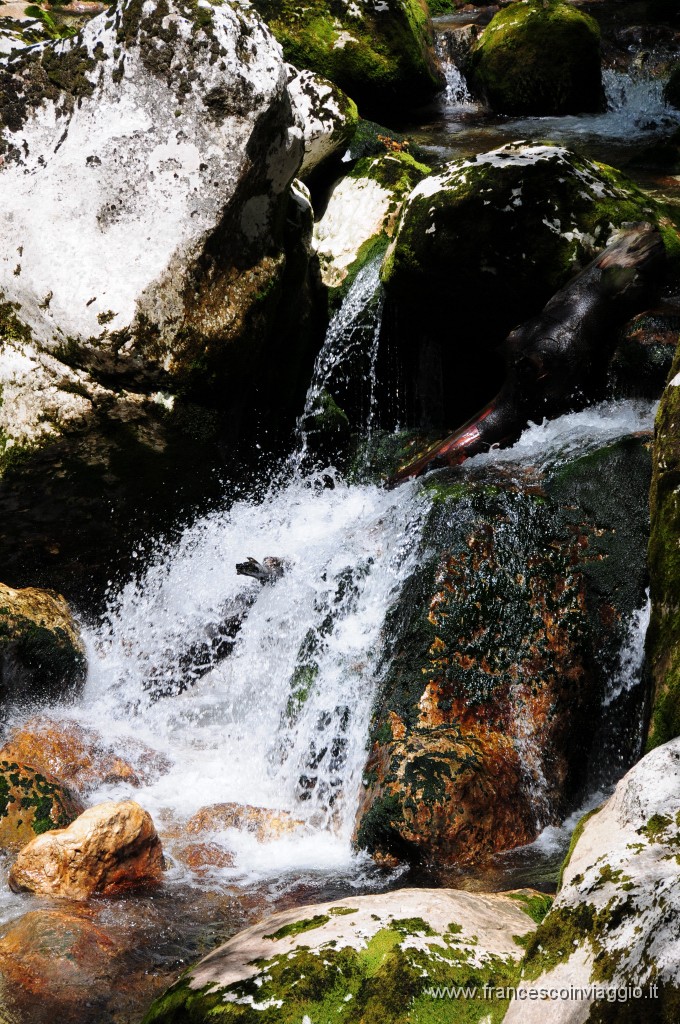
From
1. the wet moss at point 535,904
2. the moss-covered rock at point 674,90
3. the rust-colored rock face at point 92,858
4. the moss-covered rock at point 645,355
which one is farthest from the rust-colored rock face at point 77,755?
the moss-covered rock at point 674,90

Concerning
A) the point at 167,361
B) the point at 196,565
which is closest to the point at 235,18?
the point at 167,361

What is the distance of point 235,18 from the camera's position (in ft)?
17.7

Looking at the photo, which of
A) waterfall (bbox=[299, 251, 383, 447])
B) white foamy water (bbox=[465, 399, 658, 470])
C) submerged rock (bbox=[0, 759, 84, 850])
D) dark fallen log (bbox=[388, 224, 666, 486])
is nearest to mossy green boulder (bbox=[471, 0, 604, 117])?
waterfall (bbox=[299, 251, 383, 447])

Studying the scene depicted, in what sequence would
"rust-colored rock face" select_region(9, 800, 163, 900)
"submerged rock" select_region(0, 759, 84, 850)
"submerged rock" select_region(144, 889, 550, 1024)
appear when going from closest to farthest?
"submerged rock" select_region(144, 889, 550, 1024), "rust-colored rock face" select_region(9, 800, 163, 900), "submerged rock" select_region(0, 759, 84, 850)

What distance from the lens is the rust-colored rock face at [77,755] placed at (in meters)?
4.71

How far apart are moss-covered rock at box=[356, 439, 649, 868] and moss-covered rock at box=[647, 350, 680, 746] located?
4.00 ft

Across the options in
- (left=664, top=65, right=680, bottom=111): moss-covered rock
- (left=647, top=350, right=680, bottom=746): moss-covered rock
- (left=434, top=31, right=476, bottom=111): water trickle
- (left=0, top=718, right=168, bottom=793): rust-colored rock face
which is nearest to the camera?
(left=647, top=350, right=680, bottom=746): moss-covered rock

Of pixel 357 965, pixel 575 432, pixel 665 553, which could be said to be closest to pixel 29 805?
pixel 357 965

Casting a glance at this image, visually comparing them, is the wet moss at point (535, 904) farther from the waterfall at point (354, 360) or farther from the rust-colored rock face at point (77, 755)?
the waterfall at point (354, 360)

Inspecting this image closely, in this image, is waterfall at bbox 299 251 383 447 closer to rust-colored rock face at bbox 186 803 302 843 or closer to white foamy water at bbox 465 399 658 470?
white foamy water at bbox 465 399 658 470

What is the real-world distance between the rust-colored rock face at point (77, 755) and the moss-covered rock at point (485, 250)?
340cm

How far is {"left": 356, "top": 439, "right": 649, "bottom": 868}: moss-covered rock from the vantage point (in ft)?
13.2

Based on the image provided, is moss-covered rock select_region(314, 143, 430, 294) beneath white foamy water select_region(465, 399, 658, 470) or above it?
above

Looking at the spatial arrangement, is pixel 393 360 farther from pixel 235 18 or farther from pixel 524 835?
pixel 524 835
